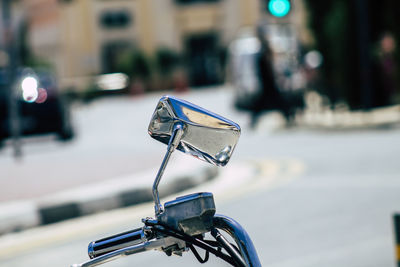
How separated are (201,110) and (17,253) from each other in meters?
4.45

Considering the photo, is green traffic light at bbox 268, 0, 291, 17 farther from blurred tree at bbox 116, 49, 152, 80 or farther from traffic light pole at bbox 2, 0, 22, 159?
blurred tree at bbox 116, 49, 152, 80

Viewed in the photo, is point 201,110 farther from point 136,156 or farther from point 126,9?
point 126,9

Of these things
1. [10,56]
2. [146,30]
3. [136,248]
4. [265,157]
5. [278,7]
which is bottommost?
[136,248]

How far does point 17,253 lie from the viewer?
6.05 metres

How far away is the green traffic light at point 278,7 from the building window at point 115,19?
114ft

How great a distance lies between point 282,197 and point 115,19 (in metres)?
Result: 42.1

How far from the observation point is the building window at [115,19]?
48656 millimetres

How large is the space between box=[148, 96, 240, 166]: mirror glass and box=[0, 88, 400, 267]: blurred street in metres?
0.96

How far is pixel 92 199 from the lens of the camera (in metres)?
7.65

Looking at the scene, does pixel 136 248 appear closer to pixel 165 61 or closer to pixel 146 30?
pixel 165 61

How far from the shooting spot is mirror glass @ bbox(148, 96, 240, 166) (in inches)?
75.0

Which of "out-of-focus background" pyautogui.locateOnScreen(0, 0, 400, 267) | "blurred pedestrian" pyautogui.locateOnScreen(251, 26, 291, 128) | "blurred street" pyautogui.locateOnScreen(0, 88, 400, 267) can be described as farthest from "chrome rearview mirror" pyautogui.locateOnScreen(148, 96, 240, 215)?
"blurred pedestrian" pyautogui.locateOnScreen(251, 26, 291, 128)

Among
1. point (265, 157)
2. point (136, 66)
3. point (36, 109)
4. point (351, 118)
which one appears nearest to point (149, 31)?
point (136, 66)

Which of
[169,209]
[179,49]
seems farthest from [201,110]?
[179,49]
